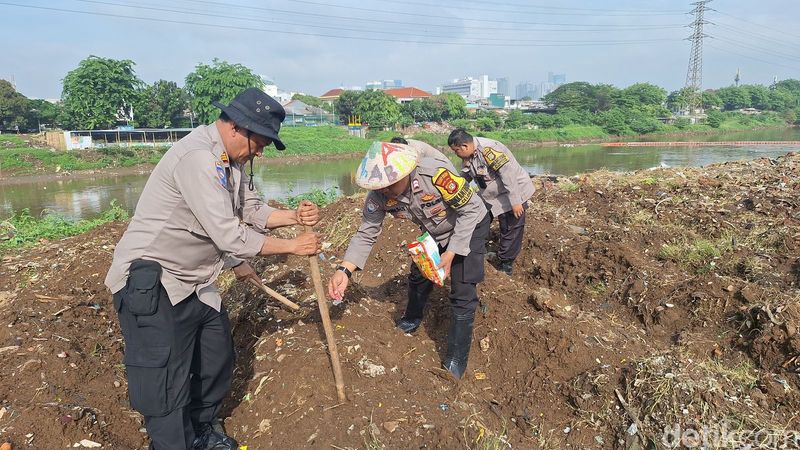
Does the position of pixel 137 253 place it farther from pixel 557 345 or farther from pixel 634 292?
pixel 634 292

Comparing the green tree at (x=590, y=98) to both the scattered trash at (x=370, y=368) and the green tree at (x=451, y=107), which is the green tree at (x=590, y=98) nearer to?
the green tree at (x=451, y=107)

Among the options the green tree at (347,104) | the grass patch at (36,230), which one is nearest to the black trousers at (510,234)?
the grass patch at (36,230)

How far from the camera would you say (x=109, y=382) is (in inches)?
127

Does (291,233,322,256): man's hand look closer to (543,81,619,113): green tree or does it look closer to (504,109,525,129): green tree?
(504,109,525,129): green tree

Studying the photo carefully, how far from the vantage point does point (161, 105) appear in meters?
37.9

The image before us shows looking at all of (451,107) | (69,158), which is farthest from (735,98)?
(69,158)

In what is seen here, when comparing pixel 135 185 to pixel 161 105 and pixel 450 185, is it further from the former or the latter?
pixel 450 185

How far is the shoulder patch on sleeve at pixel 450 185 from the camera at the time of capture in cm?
291

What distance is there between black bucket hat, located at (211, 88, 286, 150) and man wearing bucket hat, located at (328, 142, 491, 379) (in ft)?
2.02

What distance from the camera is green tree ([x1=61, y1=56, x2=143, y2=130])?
32719 millimetres

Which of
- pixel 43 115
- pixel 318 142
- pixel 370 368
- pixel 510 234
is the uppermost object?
pixel 43 115

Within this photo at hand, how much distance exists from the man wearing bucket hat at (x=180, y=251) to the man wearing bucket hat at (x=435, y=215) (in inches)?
23.5

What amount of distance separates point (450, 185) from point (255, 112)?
3.93 ft

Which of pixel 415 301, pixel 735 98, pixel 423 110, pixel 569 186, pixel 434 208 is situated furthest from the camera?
pixel 735 98
